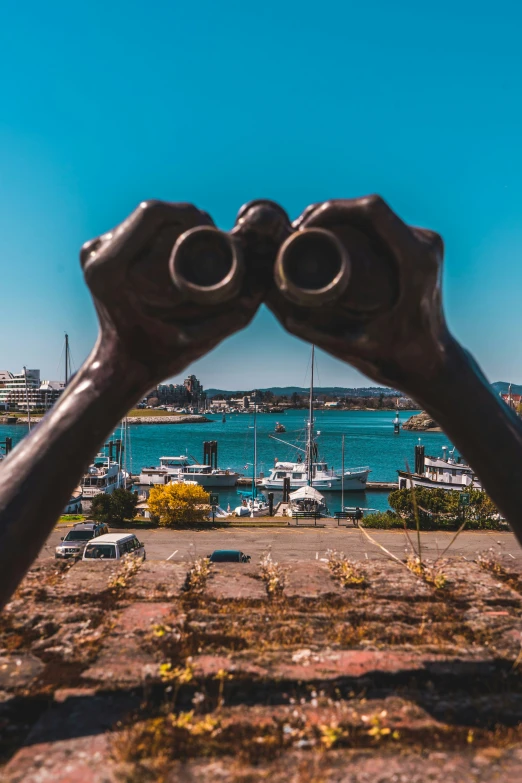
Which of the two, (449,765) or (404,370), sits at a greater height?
(404,370)

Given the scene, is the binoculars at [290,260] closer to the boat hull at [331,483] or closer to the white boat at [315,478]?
the boat hull at [331,483]

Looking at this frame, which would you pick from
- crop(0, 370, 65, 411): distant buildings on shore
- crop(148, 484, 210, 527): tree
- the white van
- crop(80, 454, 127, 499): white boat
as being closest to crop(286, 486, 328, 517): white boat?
crop(148, 484, 210, 527): tree

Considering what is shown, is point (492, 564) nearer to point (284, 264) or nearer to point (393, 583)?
point (393, 583)

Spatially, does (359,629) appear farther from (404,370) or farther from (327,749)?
(404,370)

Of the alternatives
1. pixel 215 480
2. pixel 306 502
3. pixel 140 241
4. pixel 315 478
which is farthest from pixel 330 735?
pixel 215 480

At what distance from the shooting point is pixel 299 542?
2519cm

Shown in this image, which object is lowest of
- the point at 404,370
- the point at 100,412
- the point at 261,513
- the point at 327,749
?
the point at 261,513

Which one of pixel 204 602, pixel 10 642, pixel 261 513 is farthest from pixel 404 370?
pixel 261 513

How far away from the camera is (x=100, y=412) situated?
516cm

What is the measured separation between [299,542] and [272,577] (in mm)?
18070

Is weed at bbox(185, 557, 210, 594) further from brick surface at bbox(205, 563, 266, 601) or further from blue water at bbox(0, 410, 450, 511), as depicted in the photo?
blue water at bbox(0, 410, 450, 511)

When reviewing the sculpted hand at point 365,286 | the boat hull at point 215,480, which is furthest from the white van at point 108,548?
the boat hull at point 215,480

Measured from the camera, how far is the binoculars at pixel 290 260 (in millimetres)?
4684

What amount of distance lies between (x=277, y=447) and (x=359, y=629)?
351ft
